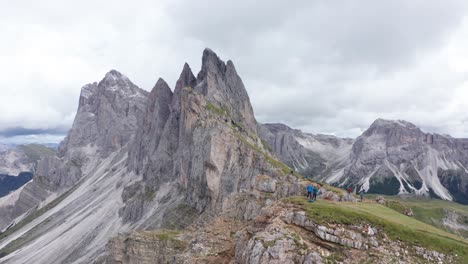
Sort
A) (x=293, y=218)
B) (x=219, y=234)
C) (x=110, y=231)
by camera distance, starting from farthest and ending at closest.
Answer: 1. (x=110, y=231)
2. (x=219, y=234)
3. (x=293, y=218)

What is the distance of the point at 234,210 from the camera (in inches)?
2830

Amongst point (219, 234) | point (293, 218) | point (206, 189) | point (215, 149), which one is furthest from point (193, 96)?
point (293, 218)

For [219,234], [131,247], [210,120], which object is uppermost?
[210,120]

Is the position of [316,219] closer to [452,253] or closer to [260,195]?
[452,253]

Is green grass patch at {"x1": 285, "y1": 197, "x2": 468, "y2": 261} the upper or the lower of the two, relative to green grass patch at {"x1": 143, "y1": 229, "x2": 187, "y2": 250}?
upper

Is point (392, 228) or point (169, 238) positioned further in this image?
point (169, 238)

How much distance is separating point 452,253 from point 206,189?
123m

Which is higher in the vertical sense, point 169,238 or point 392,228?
point 392,228

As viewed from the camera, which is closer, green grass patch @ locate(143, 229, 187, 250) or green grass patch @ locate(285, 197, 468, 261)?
green grass patch @ locate(285, 197, 468, 261)

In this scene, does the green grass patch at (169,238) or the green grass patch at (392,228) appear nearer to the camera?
the green grass patch at (392,228)

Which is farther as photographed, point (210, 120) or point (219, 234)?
point (210, 120)

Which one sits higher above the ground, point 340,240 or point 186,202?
point 340,240

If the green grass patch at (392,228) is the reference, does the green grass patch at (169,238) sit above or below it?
below

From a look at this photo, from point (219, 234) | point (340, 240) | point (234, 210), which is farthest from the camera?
point (234, 210)
